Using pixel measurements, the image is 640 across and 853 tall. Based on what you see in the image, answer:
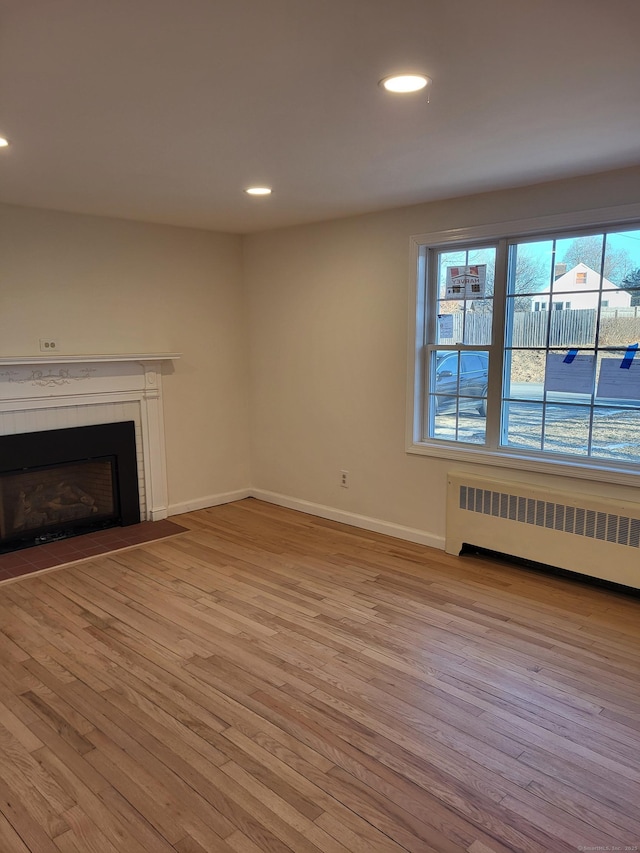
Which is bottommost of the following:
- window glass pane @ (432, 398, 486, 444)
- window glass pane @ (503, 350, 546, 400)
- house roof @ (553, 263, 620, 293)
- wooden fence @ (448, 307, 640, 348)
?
window glass pane @ (432, 398, 486, 444)

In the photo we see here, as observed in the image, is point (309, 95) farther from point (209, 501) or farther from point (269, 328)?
point (209, 501)

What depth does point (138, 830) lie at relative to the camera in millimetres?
1856

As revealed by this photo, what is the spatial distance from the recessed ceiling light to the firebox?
3.37 metres

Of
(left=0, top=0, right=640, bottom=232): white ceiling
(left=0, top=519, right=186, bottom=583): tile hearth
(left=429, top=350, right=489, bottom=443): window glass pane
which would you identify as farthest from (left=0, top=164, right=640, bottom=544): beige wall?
(left=0, top=0, right=640, bottom=232): white ceiling

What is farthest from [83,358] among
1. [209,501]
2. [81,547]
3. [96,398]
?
[209,501]

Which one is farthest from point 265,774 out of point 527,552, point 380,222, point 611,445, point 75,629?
point 380,222

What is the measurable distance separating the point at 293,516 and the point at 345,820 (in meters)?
3.23

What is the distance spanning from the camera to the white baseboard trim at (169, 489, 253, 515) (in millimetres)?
5117

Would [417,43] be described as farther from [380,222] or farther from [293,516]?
[293,516]

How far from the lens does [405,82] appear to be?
6.73 ft

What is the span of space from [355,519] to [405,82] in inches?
131

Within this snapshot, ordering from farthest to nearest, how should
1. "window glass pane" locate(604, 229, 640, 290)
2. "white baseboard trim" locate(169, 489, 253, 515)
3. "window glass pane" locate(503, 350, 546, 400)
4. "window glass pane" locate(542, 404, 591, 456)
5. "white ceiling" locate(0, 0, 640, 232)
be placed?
"white baseboard trim" locate(169, 489, 253, 515) < "window glass pane" locate(503, 350, 546, 400) < "window glass pane" locate(542, 404, 591, 456) < "window glass pane" locate(604, 229, 640, 290) < "white ceiling" locate(0, 0, 640, 232)

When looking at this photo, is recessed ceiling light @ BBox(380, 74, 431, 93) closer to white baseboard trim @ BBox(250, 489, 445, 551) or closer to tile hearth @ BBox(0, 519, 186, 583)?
white baseboard trim @ BBox(250, 489, 445, 551)

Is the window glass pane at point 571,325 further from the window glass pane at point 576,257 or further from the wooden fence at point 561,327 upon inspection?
the window glass pane at point 576,257
